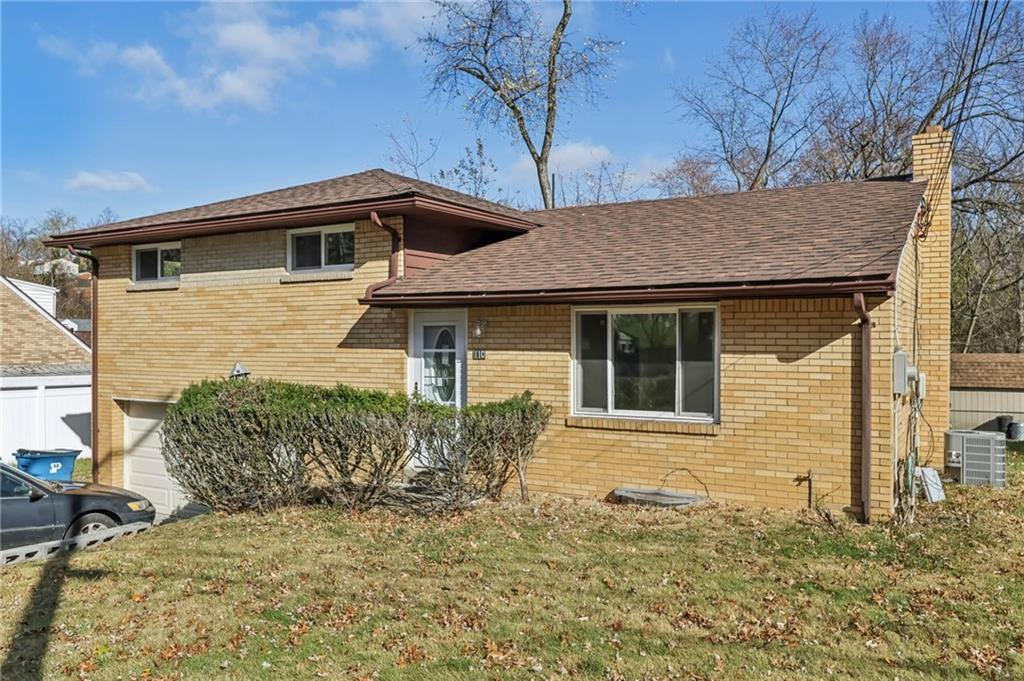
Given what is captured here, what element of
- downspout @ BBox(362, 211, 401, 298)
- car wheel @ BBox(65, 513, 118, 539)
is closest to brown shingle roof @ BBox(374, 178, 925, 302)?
downspout @ BBox(362, 211, 401, 298)

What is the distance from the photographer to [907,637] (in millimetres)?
5113

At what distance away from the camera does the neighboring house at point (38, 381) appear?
2108 centimetres

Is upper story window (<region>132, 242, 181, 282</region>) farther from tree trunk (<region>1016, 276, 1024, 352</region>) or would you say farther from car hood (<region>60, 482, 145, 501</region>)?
tree trunk (<region>1016, 276, 1024, 352</region>)

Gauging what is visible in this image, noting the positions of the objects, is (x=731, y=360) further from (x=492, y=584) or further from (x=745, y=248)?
(x=492, y=584)

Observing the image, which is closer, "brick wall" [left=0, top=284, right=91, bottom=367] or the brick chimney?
the brick chimney

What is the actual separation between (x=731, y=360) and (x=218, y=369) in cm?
917

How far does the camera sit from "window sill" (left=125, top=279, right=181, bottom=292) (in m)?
14.2

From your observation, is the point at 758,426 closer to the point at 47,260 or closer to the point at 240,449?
the point at 240,449

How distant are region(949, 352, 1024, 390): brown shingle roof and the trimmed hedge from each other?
13.3 meters

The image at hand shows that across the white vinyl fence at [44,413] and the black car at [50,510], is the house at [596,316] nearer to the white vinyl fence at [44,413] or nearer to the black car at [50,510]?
the black car at [50,510]

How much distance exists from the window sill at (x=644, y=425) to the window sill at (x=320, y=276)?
14.5 feet

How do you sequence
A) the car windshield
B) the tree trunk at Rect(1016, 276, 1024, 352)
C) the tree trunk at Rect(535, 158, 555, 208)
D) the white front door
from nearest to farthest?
the car windshield → the white front door → the tree trunk at Rect(1016, 276, 1024, 352) → the tree trunk at Rect(535, 158, 555, 208)

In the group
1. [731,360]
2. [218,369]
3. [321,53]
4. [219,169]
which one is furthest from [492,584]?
[219,169]

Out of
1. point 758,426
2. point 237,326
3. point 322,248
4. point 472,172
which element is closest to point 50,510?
point 237,326
